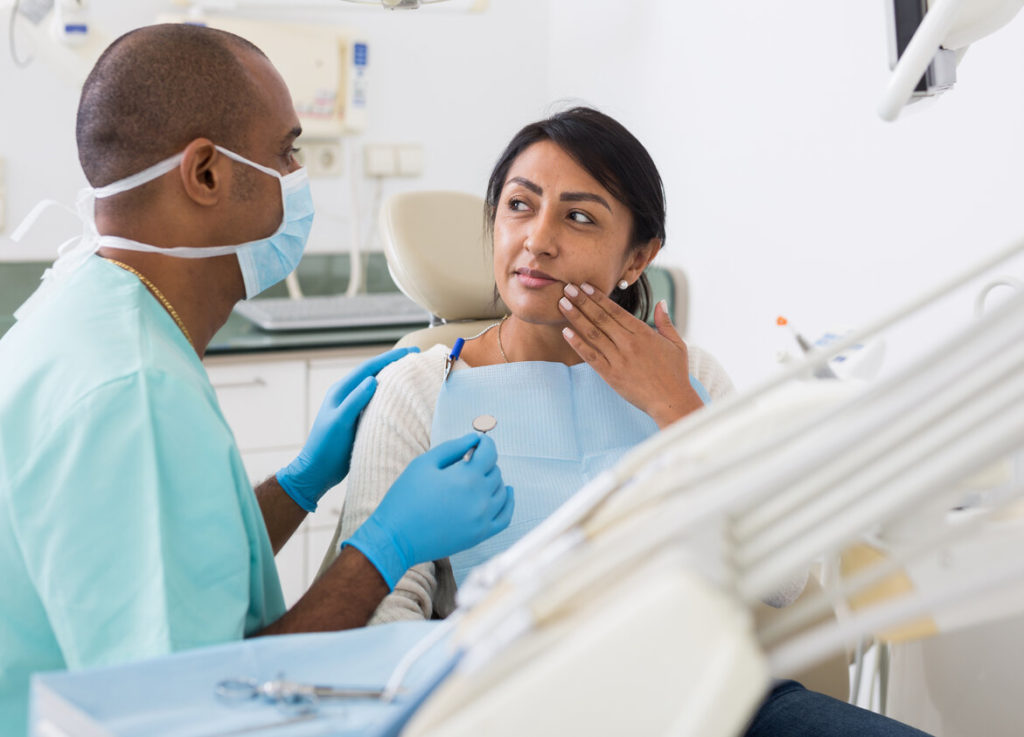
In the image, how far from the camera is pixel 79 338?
104cm

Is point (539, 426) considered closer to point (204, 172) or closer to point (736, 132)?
point (204, 172)

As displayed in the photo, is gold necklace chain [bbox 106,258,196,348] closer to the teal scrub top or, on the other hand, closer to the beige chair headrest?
the teal scrub top

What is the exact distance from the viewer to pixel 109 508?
3.10 ft

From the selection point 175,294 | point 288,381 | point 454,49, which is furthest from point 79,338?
point 454,49

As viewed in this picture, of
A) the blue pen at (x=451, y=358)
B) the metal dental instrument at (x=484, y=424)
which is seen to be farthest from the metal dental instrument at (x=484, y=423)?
the blue pen at (x=451, y=358)

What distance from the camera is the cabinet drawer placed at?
2539mm

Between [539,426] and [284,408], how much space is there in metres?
1.24

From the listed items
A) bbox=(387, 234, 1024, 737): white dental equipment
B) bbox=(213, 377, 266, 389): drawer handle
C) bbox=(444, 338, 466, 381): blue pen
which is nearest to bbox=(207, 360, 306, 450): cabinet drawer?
bbox=(213, 377, 266, 389): drawer handle

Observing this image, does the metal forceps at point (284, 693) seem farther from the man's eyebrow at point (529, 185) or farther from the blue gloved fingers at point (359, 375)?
the man's eyebrow at point (529, 185)

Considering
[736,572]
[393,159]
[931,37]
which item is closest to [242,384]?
[393,159]

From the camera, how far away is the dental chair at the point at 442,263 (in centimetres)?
188

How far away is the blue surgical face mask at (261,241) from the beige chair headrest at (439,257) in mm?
464

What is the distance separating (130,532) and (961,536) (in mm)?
753

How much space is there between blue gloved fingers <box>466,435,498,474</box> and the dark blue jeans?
1.53 ft
